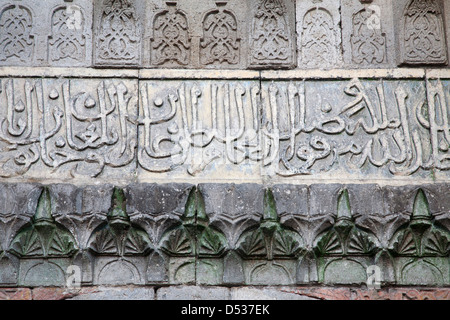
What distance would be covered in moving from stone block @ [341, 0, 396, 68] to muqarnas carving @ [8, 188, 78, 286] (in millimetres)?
2264

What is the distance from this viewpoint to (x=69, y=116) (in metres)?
6.30

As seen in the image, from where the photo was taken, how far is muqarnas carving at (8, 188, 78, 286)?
19.4 feet

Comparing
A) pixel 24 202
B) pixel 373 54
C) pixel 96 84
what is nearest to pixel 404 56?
pixel 373 54

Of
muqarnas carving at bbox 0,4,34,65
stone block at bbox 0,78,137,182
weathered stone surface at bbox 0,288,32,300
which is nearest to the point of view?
weathered stone surface at bbox 0,288,32,300

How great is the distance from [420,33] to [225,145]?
5.29ft

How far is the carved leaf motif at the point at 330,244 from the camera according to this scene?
5953 millimetres

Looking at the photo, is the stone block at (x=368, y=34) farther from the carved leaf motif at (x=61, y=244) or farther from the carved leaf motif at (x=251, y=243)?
the carved leaf motif at (x=61, y=244)

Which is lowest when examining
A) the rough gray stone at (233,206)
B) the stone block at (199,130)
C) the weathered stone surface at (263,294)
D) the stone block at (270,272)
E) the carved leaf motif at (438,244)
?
the weathered stone surface at (263,294)

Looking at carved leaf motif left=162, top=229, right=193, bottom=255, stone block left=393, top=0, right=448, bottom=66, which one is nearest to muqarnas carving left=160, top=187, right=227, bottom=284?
carved leaf motif left=162, top=229, right=193, bottom=255

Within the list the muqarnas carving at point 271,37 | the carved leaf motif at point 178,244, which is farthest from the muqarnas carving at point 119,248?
the muqarnas carving at point 271,37

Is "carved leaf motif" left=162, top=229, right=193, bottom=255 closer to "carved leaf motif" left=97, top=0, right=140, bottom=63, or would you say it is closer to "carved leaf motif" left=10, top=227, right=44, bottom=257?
"carved leaf motif" left=10, top=227, right=44, bottom=257

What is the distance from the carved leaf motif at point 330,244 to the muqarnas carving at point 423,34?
4.57 ft

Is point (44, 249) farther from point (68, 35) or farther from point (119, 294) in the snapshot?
point (68, 35)

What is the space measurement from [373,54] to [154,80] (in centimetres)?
153
